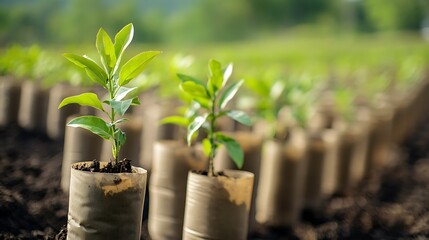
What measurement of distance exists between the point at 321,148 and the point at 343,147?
50 cm

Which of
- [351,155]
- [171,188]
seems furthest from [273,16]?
[171,188]

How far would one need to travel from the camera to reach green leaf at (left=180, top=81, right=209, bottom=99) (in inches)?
68.4

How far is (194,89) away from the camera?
1770mm

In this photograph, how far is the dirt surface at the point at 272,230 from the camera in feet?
5.99

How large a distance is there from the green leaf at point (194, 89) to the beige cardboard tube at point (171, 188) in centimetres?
41

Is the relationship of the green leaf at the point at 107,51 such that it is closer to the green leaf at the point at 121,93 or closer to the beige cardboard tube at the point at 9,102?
the green leaf at the point at 121,93

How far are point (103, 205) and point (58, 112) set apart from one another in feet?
8.27

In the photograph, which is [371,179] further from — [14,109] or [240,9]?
[240,9]

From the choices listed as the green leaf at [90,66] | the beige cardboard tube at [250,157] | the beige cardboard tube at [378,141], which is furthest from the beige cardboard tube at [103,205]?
the beige cardboard tube at [378,141]

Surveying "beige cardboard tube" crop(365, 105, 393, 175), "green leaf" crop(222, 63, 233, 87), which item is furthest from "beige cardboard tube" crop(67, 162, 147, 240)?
"beige cardboard tube" crop(365, 105, 393, 175)

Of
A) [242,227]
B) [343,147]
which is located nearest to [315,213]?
[343,147]

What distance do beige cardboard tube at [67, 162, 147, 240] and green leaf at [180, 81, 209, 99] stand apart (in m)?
0.42

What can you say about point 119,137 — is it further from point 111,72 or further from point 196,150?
point 196,150

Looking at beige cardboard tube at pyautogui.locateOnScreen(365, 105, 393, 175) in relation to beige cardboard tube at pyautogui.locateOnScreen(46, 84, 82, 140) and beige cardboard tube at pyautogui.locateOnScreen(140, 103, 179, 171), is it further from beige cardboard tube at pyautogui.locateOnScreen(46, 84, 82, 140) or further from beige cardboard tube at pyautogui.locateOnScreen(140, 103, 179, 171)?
beige cardboard tube at pyautogui.locateOnScreen(46, 84, 82, 140)
